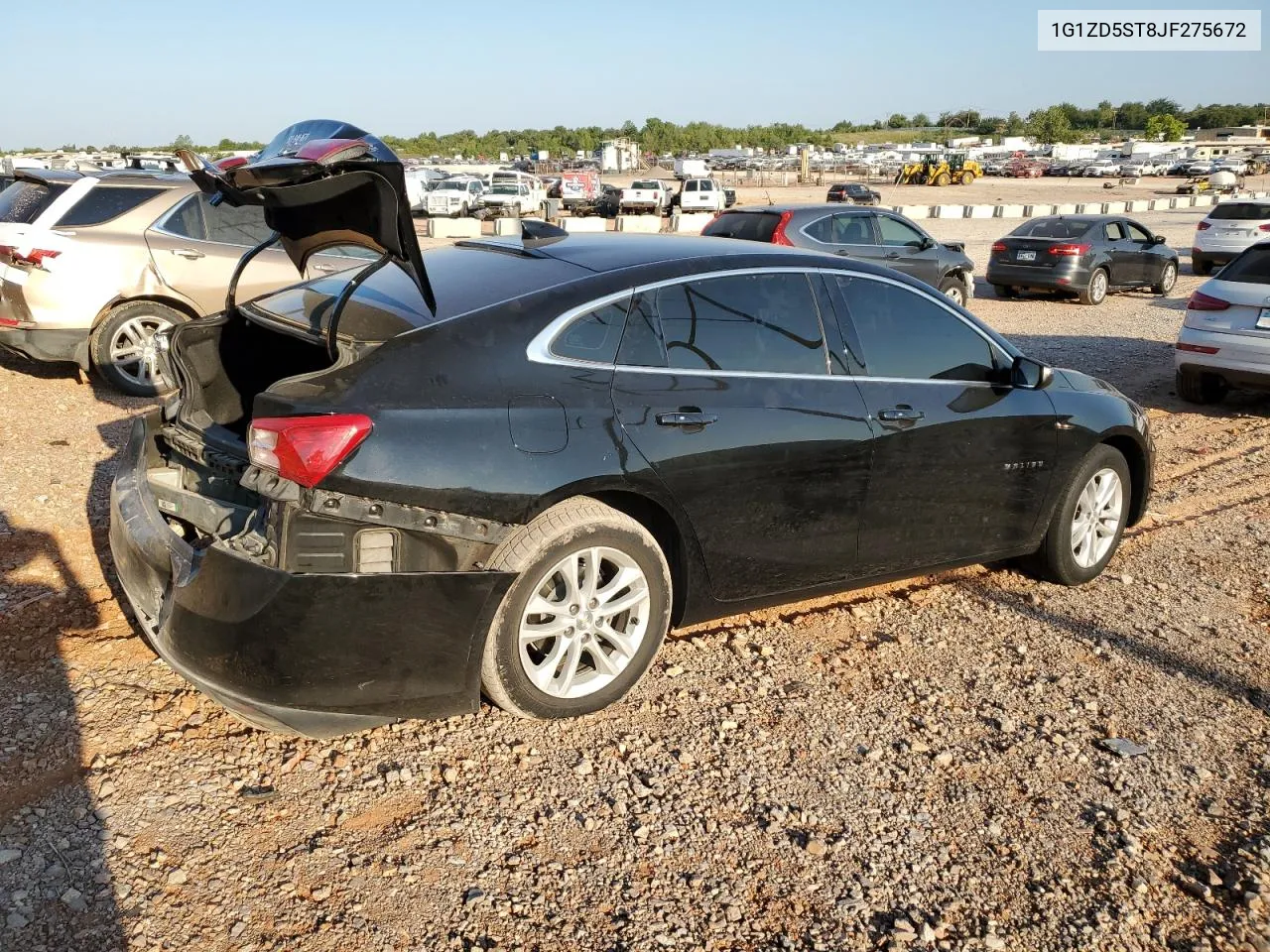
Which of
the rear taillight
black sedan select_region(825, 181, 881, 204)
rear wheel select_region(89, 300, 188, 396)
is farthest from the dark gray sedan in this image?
black sedan select_region(825, 181, 881, 204)

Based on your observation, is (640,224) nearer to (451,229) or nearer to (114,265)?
(451,229)

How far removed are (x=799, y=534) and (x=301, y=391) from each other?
1.94 meters

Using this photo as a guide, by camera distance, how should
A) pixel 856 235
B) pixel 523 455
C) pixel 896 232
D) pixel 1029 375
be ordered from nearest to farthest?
pixel 523 455, pixel 1029 375, pixel 856 235, pixel 896 232

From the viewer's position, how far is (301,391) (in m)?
3.22

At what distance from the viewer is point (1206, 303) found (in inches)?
358

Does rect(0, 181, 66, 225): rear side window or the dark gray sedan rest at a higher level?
rect(0, 181, 66, 225): rear side window

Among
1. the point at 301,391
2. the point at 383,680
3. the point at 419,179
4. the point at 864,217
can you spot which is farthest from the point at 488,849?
the point at 419,179

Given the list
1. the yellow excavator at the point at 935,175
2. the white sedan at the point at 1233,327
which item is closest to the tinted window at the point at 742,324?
the white sedan at the point at 1233,327

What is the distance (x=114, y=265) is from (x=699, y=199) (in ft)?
112

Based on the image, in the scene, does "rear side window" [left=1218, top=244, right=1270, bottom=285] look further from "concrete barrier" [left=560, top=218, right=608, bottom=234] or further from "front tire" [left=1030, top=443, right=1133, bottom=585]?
"concrete barrier" [left=560, top=218, right=608, bottom=234]

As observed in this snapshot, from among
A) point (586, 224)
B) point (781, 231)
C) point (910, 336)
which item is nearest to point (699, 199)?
point (586, 224)

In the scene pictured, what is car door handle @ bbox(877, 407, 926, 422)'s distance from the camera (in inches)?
168

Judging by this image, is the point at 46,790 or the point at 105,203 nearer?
the point at 46,790

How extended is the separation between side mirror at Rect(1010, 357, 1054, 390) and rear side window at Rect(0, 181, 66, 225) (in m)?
7.37
